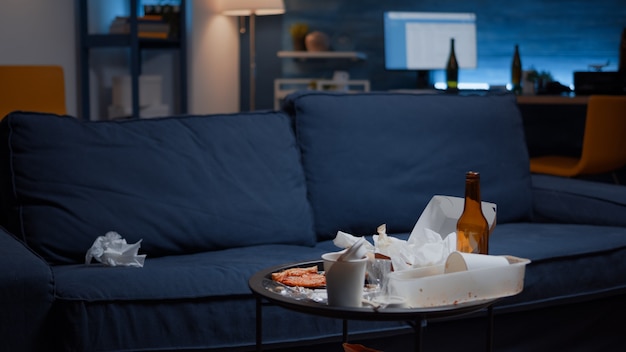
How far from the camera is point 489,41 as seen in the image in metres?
6.47

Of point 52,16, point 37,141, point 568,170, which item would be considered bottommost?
point 568,170

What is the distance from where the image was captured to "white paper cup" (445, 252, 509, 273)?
139cm

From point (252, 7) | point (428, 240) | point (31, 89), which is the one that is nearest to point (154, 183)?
point (428, 240)

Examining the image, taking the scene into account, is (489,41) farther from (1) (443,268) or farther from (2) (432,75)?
(1) (443,268)

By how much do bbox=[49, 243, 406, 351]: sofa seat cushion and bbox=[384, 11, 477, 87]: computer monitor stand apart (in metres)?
4.15

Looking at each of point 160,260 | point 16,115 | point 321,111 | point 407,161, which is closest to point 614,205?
point 407,161

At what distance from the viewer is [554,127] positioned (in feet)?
18.3

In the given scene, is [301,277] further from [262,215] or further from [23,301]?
[262,215]

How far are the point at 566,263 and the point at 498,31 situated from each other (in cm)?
436

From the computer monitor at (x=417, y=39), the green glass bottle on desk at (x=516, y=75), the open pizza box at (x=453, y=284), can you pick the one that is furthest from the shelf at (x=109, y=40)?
the open pizza box at (x=453, y=284)

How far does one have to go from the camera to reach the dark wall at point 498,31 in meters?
6.40

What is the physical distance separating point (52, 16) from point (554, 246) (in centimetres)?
367

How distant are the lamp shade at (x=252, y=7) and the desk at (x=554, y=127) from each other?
5.82 feet

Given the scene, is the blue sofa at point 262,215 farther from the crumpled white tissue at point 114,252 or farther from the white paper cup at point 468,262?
the white paper cup at point 468,262
